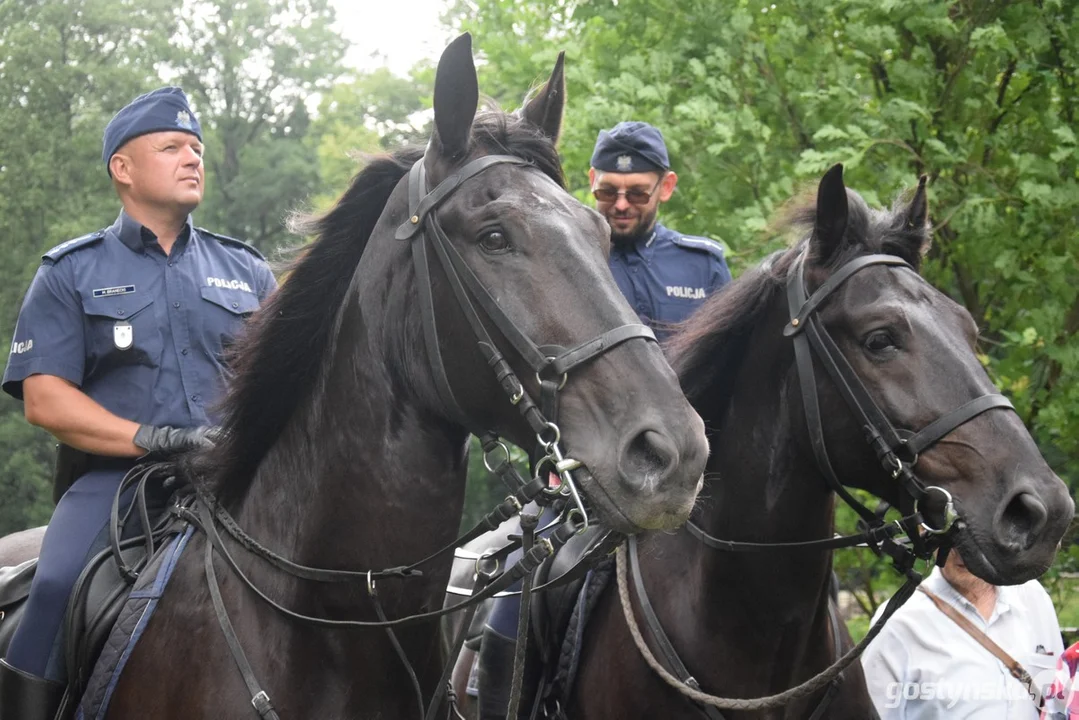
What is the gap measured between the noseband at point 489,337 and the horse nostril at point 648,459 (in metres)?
0.14

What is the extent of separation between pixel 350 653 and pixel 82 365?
143 centimetres

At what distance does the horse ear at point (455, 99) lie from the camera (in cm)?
334

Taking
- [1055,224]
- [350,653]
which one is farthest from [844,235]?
[1055,224]

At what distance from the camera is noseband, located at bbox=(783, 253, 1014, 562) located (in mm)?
3924

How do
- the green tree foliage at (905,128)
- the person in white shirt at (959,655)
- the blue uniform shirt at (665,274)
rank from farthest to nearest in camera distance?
the green tree foliage at (905,128) → the blue uniform shirt at (665,274) → the person in white shirt at (959,655)

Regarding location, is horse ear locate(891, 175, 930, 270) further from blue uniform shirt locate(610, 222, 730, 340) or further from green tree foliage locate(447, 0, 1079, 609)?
green tree foliage locate(447, 0, 1079, 609)

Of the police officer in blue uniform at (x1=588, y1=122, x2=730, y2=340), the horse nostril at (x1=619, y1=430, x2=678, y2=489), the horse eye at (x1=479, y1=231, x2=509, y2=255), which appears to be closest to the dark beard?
the police officer in blue uniform at (x1=588, y1=122, x2=730, y2=340)

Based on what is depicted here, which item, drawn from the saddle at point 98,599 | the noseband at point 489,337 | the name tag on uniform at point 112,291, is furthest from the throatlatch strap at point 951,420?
the name tag on uniform at point 112,291

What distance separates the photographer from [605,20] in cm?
944

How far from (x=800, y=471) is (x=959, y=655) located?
1326 millimetres

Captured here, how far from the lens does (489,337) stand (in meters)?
3.20

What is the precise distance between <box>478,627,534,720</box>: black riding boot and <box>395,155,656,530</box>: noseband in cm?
194

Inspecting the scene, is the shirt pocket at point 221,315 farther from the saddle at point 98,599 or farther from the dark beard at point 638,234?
the dark beard at point 638,234

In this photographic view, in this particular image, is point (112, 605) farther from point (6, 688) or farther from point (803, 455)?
point (803, 455)
